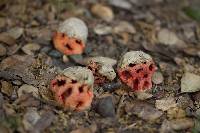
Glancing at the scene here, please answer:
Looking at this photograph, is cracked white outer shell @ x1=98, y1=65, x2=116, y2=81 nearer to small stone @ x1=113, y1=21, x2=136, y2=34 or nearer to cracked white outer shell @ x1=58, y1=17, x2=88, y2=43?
cracked white outer shell @ x1=58, y1=17, x2=88, y2=43

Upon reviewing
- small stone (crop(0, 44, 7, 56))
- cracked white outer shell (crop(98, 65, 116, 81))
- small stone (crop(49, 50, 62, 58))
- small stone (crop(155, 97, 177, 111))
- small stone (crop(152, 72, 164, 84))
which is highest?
small stone (crop(0, 44, 7, 56))

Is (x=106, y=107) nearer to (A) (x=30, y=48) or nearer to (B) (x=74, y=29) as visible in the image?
(B) (x=74, y=29)

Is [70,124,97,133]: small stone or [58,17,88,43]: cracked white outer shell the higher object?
[58,17,88,43]: cracked white outer shell

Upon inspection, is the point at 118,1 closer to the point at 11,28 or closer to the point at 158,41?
the point at 158,41

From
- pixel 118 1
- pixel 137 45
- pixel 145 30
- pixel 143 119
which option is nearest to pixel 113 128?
pixel 143 119

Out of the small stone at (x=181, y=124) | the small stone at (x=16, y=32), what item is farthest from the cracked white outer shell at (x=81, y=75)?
the small stone at (x=16, y=32)

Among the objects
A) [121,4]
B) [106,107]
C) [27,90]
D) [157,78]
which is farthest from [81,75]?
[121,4]

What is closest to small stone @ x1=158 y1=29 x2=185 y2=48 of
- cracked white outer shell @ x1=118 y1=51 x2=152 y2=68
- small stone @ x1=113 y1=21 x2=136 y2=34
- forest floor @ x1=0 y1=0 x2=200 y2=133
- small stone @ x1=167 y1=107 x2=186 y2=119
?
forest floor @ x1=0 y1=0 x2=200 y2=133

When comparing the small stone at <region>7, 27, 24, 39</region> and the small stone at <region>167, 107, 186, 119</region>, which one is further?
the small stone at <region>7, 27, 24, 39</region>
